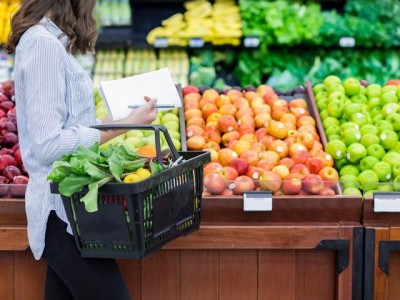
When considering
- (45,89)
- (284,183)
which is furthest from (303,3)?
(45,89)

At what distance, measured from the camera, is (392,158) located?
3.28 metres

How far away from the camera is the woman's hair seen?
2.27m

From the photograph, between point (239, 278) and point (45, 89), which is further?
point (239, 278)

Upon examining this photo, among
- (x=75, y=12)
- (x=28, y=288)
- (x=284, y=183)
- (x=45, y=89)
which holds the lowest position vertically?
(x=28, y=288)

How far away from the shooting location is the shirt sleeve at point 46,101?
85.0 inches

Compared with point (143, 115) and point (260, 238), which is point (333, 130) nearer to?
point (260, 238)

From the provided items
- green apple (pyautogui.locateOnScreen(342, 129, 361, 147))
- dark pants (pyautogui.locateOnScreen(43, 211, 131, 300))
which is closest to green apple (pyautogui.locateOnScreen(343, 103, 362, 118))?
green apple (pyautogui.locateOnScreen(342, 129, 361, 147))

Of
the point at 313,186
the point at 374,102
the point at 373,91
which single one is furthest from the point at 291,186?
the point at 373,91

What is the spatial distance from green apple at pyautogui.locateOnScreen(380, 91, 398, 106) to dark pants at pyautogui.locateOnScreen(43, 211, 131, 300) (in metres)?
1.91

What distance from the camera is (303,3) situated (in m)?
6.20

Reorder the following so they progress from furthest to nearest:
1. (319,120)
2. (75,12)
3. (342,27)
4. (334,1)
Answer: (334,1), (342,27), (319,120), (75,12)

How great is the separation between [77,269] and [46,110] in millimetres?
439

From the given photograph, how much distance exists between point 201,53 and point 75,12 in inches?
151

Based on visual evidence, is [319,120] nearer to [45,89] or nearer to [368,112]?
[368,112]
